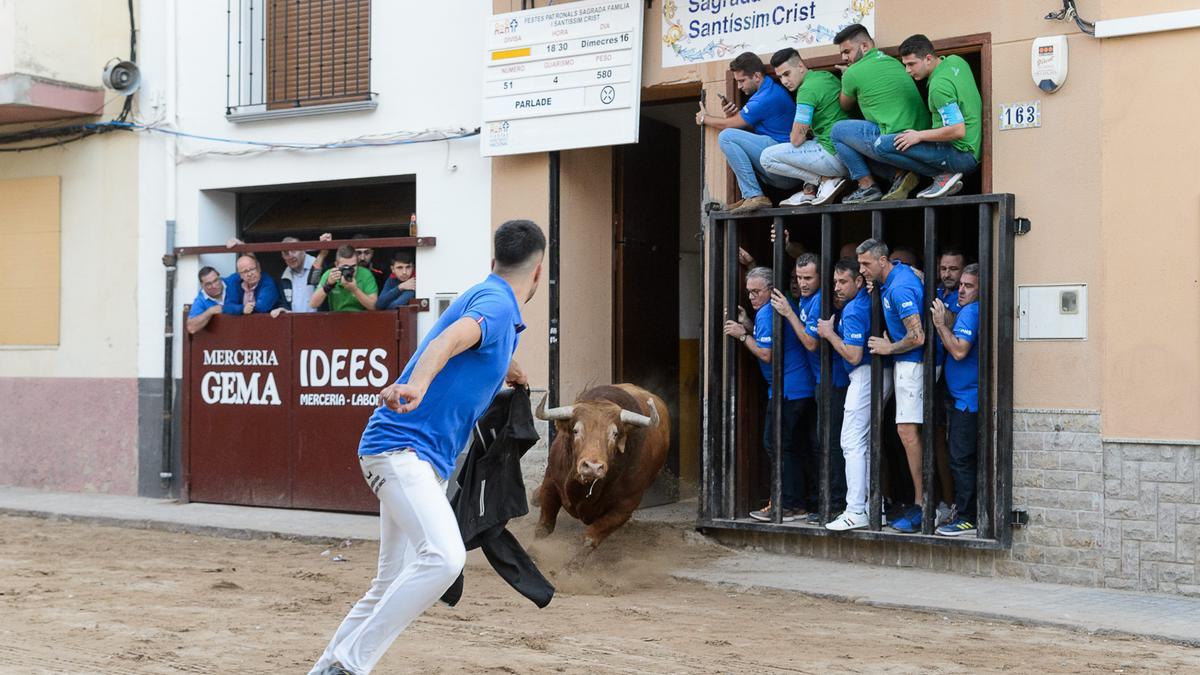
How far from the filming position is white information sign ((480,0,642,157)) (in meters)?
11.9

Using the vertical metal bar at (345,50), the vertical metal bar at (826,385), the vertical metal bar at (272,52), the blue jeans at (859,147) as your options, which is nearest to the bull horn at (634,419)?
the vertical metal bar at (826,385)

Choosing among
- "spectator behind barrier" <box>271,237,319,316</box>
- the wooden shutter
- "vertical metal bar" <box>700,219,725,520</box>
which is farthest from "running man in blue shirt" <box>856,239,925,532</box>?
"spectator behind barrier" <box>271,237,319,316</box>

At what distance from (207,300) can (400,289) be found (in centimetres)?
226

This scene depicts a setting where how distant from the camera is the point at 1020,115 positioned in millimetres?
10031

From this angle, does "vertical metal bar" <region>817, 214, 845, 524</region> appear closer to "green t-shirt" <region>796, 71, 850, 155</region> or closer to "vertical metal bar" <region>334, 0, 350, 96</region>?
"green t-shirt" <region>796, 71, 850, 155</region>

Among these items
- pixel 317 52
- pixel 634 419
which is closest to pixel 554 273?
pixel 634 419

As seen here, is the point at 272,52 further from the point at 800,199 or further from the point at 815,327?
the point at 815,327

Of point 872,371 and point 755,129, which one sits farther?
point 755,129

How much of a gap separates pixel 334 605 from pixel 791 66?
512cm

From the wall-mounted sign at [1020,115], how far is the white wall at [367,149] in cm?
478

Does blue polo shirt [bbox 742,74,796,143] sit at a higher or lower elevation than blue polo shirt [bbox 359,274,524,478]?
higher

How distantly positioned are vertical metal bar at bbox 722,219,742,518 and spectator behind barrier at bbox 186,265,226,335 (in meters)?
5.67

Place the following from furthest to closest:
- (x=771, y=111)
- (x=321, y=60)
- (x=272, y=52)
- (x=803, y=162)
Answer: (x=272, y=52), (x=321, y=60), (x=771, y=111), (x=803, y=162)

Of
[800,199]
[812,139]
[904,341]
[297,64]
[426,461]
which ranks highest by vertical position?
[297,64]
